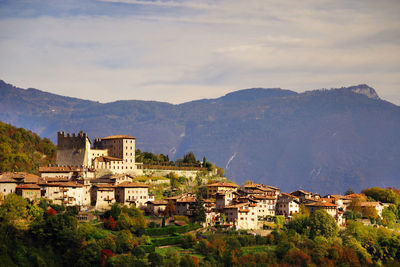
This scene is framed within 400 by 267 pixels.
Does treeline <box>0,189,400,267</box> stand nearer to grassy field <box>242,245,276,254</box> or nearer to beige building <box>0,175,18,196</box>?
grassy field <box>242,245,276,254</box>

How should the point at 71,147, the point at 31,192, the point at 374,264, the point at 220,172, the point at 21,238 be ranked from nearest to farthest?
the point at 21,238 < the point at 31,192 < the point at 374,264 < the point at 71,147 < the point at 220,172

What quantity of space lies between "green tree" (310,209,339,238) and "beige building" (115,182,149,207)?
17331 millimetres

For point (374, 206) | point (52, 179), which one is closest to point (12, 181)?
point (52, 179)

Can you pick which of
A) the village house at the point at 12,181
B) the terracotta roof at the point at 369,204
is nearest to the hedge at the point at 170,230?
the village house at the point at 12,181

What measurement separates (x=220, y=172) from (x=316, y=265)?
105 feet

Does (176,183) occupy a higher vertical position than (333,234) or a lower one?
higher

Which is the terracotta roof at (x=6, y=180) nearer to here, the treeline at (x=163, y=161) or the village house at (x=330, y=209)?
the treeline at (x=163, y=161)

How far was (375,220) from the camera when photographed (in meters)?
85.9

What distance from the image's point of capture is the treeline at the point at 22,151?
91.2 meters

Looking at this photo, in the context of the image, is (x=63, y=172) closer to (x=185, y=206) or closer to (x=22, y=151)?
(x=185, y=206)

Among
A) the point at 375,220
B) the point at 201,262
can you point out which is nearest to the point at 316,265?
the point at 201,262

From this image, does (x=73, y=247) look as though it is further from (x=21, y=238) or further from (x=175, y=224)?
(x=175, y=224)

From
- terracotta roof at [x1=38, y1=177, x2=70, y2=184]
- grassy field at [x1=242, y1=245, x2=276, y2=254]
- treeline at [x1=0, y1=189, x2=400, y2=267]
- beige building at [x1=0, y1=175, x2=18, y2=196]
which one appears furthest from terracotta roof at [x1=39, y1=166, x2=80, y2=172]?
grassy field at [x1=242, y1=245, x2=276, y2=254]

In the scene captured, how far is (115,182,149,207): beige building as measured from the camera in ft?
249
